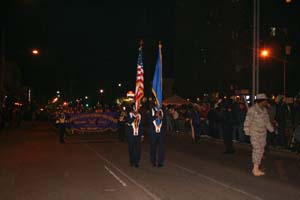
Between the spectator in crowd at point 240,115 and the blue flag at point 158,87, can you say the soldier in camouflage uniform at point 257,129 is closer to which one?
the blue flag at point 158,87

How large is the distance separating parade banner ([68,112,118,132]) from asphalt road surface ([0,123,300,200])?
1419 cm

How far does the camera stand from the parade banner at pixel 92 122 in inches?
1293

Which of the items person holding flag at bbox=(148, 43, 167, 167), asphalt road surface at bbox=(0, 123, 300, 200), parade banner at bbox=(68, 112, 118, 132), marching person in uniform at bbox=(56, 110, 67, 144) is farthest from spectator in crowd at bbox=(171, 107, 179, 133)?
person holding flag at bbox=(148, 43, 167, 167)

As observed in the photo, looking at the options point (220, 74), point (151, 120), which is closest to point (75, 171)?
point (151, 120)

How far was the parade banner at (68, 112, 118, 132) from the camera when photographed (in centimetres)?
3284

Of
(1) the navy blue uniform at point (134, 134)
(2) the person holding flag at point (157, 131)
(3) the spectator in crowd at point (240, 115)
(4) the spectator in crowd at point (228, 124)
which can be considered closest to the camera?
(2) the person holding flag at point (157, 131)

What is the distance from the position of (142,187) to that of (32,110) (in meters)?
63.9

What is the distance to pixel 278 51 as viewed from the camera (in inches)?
2165

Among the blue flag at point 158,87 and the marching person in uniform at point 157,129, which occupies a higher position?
the blue flag at point 158,87

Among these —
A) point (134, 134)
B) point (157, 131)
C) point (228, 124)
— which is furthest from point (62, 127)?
point (157, 131)

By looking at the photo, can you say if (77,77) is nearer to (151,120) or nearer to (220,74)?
(220,74)

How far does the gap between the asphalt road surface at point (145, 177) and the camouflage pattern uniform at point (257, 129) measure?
671 mm

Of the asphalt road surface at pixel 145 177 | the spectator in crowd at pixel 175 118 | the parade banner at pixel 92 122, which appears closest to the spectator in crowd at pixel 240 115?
the asphalt road surface at pixel 145 177

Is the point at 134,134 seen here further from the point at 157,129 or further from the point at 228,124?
the point at 228,124
